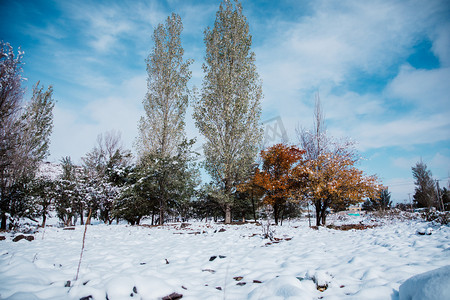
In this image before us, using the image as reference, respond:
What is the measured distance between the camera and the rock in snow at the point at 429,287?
1.12 m

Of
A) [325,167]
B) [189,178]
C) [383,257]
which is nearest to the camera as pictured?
[383,257]

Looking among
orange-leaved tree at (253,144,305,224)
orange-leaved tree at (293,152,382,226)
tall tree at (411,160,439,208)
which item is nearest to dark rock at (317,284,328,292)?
orange-leaved tree at (293,152,382,226)

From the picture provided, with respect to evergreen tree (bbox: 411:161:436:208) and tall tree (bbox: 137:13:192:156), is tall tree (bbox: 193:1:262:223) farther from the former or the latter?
evergreen tree (bbox: 411:161:436:208)

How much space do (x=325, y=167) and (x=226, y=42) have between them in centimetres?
1066

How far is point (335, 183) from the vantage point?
8.81m

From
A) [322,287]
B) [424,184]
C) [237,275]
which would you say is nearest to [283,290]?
[322,287]

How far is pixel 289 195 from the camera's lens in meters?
9.95

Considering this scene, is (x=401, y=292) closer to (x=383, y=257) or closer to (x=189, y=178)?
(x=383, y=257)

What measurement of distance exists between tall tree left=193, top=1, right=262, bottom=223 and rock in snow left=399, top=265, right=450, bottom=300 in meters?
11.1

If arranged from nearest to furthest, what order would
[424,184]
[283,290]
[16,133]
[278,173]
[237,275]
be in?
[283,290], [237,275], [16,133], [278,173], [424,184]

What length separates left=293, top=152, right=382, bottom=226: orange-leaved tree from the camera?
888cm

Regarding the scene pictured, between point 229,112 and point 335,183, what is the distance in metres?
7.49

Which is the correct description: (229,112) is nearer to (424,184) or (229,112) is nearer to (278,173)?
(278,173)

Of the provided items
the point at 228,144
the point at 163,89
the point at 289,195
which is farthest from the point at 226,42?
the point at 289,195
